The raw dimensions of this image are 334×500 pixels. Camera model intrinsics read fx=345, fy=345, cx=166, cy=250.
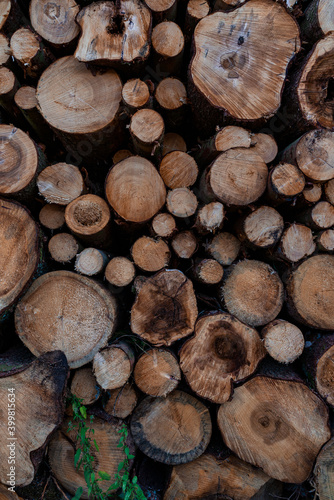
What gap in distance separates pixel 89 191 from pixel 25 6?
5.57ft

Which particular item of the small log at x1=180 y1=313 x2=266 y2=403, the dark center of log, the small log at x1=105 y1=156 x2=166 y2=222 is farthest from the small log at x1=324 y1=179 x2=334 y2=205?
→ the small log at x1=105 y1=156 x2=166 y2=222

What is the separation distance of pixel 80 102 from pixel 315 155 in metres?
1.74

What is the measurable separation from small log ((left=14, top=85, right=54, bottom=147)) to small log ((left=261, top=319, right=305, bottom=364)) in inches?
92.8

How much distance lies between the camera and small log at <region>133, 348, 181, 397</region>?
2312mm

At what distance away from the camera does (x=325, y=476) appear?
2.39m

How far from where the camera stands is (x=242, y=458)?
240 centimetres

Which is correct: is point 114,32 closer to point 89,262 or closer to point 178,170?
point 178,170

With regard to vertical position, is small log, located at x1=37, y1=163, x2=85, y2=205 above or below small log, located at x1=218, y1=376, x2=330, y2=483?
above

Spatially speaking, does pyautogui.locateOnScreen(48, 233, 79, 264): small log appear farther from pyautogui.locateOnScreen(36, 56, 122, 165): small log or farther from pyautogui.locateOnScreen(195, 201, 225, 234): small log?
pyautogui.locateOnScreen(195, 201, 225, 234): small log

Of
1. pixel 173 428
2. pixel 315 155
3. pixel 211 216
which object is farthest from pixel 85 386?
pixel 315 155

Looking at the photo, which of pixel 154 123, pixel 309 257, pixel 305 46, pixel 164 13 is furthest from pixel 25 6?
pixel 309 257

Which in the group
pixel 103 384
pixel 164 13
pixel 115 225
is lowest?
pixel 103 384

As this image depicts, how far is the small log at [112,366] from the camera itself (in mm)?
2221

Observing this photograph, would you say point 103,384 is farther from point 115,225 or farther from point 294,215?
point 294,215
